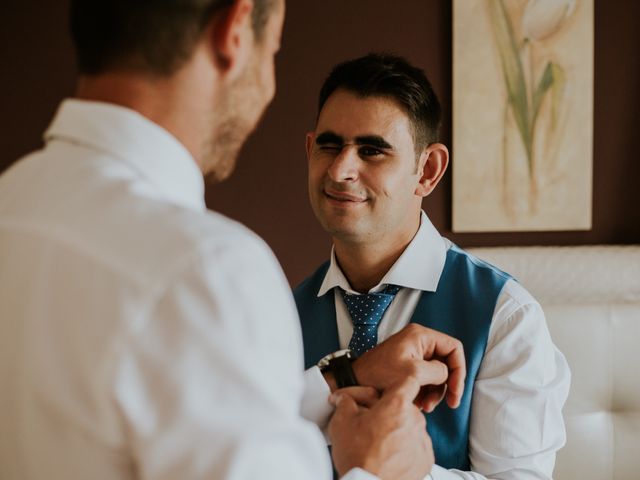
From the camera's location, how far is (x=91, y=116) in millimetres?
736

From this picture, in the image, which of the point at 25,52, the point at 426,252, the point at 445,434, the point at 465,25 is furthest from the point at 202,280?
the point at 465,25

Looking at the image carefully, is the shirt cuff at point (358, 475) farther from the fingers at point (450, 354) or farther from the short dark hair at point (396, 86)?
the short dark hair at point (396, 86)

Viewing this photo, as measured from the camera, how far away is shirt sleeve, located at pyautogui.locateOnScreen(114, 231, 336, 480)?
1.94ft

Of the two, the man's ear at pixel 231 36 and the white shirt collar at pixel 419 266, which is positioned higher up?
the man's ear at pixel 231 36

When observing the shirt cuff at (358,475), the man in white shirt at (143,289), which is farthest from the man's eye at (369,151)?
the man in white shirt at (143,289)

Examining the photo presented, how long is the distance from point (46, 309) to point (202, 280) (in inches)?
→ 5.8

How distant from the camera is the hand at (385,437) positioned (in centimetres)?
111

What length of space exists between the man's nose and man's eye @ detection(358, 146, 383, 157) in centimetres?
2

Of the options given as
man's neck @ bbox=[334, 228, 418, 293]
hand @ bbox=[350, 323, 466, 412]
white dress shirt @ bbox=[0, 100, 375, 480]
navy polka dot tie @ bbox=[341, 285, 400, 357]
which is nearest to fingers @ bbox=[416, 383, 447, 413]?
hand @ bbox=[350, 323, 466, 412]

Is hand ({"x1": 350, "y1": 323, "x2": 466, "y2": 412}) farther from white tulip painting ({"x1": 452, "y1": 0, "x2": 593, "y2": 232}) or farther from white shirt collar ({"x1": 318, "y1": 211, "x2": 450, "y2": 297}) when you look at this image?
white tulip painting ({"x1": 452, "y1": 0, "x2": 593, "y2": 232})

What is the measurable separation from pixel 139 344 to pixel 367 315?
120 cm

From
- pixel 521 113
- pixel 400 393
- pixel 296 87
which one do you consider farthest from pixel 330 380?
pixel 521 113

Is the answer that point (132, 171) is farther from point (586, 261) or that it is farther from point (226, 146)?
point (586, 261)

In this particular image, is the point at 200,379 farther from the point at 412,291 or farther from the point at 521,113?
the point at 521,113
